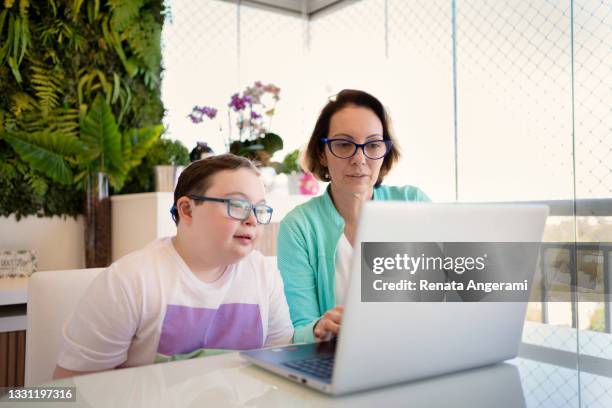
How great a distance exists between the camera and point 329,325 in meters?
1.00

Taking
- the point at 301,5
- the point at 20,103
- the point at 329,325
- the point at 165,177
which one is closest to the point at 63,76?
the point at 20,103

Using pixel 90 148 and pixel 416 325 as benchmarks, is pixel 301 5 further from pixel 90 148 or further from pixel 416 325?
pixel 416 325

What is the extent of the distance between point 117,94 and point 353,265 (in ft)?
9.54

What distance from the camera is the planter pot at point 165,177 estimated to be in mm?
3266

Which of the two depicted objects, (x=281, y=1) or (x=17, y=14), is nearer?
(x=17, y=14)

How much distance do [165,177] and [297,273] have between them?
1.94 m

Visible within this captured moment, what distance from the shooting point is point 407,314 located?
76cm

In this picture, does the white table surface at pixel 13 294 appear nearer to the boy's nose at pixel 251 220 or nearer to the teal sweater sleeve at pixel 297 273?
the teal sweater sleeve at pixel 297 273

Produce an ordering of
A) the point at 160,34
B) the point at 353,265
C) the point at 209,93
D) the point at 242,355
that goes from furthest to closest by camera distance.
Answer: the point at 209,93 < the point at 160,34 < the point at 242,355 < the point at 353,265

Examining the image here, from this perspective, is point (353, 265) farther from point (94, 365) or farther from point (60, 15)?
point (60, 15)

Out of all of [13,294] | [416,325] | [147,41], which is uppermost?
[147,41]

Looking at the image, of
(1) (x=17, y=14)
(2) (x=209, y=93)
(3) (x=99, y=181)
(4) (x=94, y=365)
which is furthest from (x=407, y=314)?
(2) (x=209, y=93)

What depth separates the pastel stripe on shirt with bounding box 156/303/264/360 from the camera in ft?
3.69

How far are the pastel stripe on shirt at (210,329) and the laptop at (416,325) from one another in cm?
27
